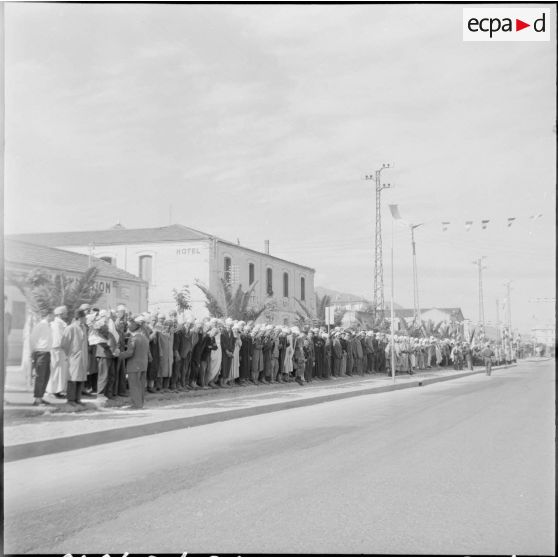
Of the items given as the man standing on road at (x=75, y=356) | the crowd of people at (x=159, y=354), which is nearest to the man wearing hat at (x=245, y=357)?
the crowd of people at (x=159, y=354)

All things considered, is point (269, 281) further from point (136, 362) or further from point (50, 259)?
point (50, 259)

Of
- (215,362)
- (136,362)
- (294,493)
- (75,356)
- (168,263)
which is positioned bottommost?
(294,493)

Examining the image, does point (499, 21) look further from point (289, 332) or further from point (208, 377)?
point (289, 332)

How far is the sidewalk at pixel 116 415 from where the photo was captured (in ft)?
29.6

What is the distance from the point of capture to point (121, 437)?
33.4 feet

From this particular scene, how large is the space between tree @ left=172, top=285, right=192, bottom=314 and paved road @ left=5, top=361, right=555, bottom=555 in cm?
2511

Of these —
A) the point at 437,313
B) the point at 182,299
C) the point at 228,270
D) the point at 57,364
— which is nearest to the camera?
the point at 57,364

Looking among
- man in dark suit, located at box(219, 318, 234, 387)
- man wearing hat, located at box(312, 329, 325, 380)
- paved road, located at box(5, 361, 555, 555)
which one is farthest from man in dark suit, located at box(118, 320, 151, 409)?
man wearing hat, located at box(312, 329, 325, 380)

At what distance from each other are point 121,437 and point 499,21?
Result: 781 cm

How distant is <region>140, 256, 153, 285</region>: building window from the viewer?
40969 mm

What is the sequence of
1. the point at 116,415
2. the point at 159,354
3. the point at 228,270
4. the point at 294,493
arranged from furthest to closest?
the point at 228,270 → the point at 159,354 → the point at 116,415 → the point at 294,493

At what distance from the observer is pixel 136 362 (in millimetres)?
13078

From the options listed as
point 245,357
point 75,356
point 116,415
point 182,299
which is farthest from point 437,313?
point 116,415

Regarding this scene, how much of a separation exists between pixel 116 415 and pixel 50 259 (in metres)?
3.23
